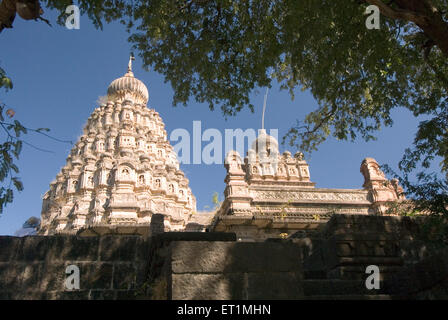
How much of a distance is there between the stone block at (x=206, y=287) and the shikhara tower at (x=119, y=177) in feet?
68.4

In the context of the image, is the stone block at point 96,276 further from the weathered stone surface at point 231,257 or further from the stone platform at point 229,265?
the weathered stone surface at point 231,257

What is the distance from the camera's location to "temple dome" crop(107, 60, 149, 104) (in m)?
39.9

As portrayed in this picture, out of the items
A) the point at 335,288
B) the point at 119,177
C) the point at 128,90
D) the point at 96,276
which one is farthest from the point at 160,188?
the point at 335,288

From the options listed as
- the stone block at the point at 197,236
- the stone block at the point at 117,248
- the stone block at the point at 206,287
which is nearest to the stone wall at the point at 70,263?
the stone block at the point at 117,248

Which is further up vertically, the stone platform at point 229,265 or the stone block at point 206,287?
the stone platform at point 229,265

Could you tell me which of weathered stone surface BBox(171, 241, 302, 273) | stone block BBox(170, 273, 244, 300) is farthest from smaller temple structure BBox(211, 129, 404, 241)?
stone block BBox(170, 273, 244, 300)

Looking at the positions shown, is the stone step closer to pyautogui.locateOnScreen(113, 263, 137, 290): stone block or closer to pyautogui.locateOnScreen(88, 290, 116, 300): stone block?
pyautogui.locateOnScreen(113, 263, 137, 290): stone block

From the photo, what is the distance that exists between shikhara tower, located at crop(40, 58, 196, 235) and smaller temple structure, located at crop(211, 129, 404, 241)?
28.9 ft

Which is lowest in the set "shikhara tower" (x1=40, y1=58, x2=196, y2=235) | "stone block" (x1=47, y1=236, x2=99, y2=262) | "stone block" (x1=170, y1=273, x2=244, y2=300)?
"stone block" (x1=170, y1=273, x2=244, y2=300)

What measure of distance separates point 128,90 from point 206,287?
39482mm

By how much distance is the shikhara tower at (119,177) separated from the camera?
26.6 metres

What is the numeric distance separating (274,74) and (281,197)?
8.33 m

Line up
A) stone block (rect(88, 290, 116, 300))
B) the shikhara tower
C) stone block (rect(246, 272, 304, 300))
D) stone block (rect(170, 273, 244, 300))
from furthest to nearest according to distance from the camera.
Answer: the shikhara tower → stone block (rect(88, 290, 116, 300)) → stone block (rect(246, 272, 304, 300)) → stone block (rect(170, 273, 244, 300))

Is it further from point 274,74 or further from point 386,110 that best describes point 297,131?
point 386,110
